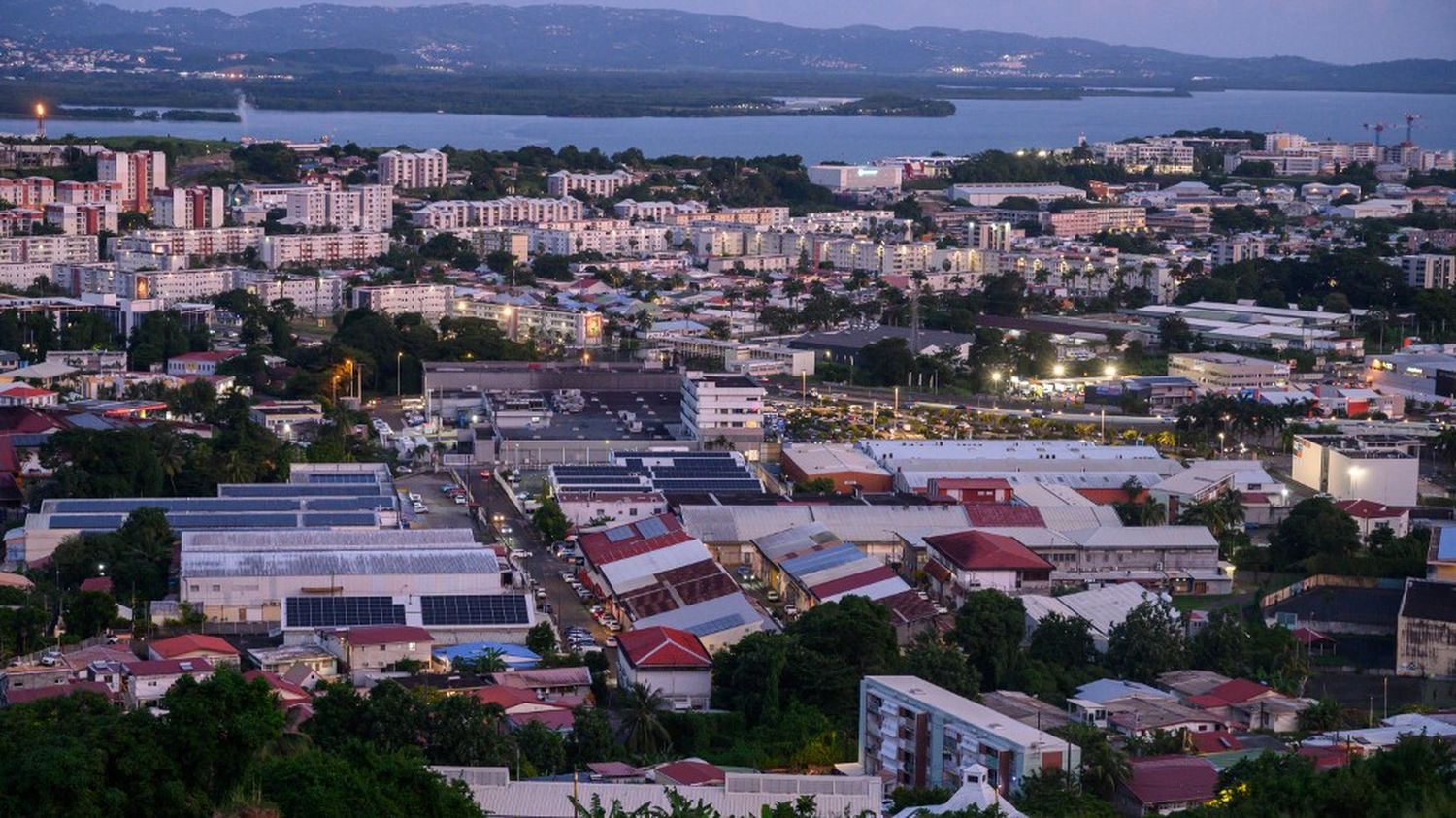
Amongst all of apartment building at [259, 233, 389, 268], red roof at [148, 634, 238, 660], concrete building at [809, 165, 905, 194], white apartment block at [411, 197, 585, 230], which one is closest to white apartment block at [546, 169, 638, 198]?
white apartment block at [411, 197, 585, 230]

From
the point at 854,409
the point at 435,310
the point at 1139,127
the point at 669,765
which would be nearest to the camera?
the point at 669,765

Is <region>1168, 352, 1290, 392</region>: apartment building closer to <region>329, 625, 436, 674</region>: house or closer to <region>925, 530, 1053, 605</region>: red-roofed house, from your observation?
<region>925, 530, 1053, 605</region>: red-roofed house

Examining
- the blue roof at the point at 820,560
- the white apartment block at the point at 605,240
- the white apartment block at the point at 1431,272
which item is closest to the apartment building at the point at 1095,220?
the white apartment block at the point at 605,240

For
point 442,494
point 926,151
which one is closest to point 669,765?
point 442,494

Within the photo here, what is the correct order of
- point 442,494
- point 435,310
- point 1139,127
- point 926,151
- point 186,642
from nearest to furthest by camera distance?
point 186,642, point 442,494, point 435,310, point 926,151, point 1139,127

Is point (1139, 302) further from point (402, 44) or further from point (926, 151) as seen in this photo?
point (402, 44)

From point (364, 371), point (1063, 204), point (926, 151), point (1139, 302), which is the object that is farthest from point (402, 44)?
point (364, 371)

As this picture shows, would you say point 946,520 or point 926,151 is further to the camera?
point 926,151
